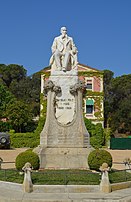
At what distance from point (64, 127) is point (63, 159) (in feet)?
4.60

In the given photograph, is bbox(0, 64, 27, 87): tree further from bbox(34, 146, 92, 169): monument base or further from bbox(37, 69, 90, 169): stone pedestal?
bbox(34, 146, 92, 169): monument base

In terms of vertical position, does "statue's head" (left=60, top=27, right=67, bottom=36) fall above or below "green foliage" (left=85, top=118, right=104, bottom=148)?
above

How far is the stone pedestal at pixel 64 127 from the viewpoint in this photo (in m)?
14.0

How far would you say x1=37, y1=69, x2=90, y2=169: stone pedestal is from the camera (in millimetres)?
13961

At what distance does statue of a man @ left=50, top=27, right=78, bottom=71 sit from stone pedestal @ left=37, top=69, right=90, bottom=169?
0.37 m

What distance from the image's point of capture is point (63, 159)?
14.0 meters

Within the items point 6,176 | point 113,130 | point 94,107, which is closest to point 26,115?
point 94,107

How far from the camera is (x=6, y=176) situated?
12.0m

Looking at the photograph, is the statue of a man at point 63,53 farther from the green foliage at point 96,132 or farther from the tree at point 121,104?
the tree at point 121,104

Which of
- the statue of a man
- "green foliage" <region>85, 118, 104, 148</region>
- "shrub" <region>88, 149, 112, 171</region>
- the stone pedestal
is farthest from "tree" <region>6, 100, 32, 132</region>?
"shrub" <region>88, 149, 112, 171</region>

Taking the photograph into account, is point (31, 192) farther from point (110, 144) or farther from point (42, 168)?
point (110, 144)

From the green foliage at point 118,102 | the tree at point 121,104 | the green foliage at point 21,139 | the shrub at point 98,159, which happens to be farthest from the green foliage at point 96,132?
the shrub at point 98,159

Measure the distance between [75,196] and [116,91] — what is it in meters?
64.9

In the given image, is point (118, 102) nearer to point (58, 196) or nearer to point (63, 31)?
point (63, 31)
